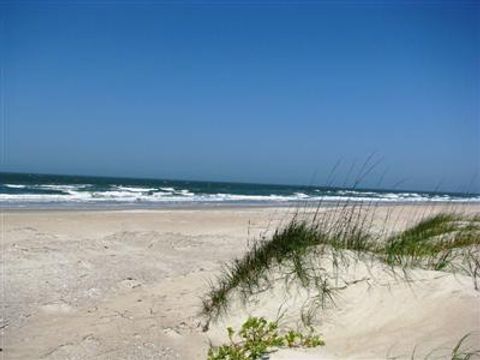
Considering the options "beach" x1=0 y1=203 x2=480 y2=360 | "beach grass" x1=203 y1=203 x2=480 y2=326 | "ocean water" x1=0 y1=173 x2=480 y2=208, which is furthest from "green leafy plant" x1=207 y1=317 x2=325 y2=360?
"ocean water" x1=0 y1=173 x2=480 y2=208

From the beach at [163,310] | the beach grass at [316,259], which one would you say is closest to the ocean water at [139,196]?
the beach grass at [316,259]

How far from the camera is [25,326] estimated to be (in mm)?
4395

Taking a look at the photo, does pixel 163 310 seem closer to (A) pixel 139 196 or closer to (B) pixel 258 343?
(B) pixel 258 343

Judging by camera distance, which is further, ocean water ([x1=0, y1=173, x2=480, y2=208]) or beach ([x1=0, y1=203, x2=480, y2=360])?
ocean water ([x1=0, y1=173, x2=480, y2=208])

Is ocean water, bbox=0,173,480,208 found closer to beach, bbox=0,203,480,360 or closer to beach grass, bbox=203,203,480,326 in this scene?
beach grass, bbox=203,203,480,326

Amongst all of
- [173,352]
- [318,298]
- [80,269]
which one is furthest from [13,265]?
[318,298]

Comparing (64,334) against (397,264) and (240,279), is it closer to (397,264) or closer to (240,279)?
(240,279)

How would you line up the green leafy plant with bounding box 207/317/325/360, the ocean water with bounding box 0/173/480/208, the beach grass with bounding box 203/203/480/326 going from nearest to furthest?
the green leafy plant with bounding box 207/317/325/360
the beach grass with bounding box 203/203/480/326
the ocean water with bounding box 0/173/480/208

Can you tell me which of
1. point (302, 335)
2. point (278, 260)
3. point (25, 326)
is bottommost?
point (25, 326)

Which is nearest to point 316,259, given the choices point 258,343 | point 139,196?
point 258,343

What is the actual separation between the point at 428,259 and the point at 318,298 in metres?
1.34

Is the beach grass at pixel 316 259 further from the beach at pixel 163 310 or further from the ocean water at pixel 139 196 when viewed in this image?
the ocean water at pixel 139 196

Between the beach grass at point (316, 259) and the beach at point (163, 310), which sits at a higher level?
the beach grass at point (316, 259)

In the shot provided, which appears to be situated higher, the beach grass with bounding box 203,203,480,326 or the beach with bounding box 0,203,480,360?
the beach grass with bounding box 203,203,480,326
